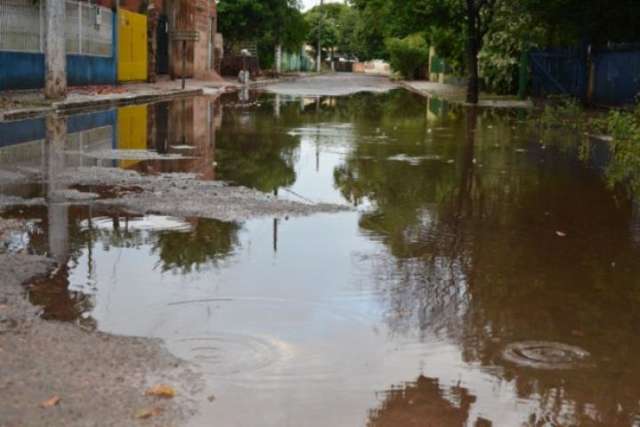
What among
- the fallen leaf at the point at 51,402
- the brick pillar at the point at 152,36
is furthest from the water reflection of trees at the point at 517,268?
the brick pillar at the point at 152,36

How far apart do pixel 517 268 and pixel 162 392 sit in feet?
11.9

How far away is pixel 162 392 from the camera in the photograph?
4.23 metres

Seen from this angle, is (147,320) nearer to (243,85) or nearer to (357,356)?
(357,356)

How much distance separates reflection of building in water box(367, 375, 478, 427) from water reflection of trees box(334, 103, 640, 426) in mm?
339

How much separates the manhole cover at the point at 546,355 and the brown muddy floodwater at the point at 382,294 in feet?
0.05

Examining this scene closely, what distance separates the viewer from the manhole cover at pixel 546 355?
4902 mm

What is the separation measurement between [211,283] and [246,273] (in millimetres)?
380

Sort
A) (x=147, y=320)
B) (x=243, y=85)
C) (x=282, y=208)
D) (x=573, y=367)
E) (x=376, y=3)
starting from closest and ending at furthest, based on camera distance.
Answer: (x=573, y=367), (x=147, y=320), (x=282, y=208), (x=376, y=3), (x=243, y=85)

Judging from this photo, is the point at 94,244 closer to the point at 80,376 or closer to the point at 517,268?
the point at 80,376

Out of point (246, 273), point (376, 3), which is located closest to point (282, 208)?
point (246, 273)

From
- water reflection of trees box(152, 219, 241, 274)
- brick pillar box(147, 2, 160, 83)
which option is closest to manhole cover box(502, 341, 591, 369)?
water reflection of trees box(152, 219, 241, 274)

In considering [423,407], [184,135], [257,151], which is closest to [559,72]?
[184,135]

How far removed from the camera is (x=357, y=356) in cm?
492

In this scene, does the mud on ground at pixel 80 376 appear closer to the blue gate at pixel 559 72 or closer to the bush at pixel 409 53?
the blue gate at pixel 559 72
